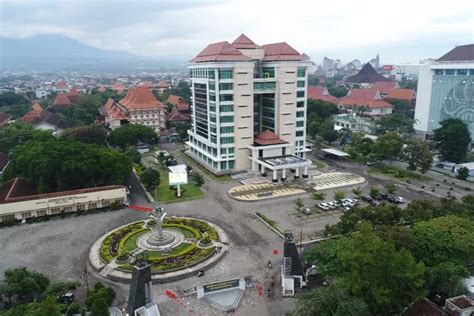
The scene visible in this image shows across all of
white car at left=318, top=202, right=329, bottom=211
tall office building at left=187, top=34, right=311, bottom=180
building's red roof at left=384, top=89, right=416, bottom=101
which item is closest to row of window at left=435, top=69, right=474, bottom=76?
tall office building at left=187, top=34, right=311, bottom=180

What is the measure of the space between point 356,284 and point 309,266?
6180mm

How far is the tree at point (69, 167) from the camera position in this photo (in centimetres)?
3422

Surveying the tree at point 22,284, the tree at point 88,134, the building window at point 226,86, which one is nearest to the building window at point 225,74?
the building window at point 226,86

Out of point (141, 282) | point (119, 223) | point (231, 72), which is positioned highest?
point (231, 72)

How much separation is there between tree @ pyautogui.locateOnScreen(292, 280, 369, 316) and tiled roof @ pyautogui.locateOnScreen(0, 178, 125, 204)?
22508mm

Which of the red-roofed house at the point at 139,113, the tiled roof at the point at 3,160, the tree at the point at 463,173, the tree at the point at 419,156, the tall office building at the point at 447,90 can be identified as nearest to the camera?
the tree at the point at 463,173

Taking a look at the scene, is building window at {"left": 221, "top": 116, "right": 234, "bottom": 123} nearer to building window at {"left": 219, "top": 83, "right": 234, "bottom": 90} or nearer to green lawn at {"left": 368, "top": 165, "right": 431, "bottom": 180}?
building window at {"left": 219, "top": 83, "right": 234, "bottom": 90}

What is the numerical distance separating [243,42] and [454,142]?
28.5m

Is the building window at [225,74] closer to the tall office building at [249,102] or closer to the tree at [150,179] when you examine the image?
the tall office building at [249,102]

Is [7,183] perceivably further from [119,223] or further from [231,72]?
[231,72]

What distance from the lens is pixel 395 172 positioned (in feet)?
142

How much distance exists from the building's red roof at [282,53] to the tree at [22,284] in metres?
33.5

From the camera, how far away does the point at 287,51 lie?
4400 cm

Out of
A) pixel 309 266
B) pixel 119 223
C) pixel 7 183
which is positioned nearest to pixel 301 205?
pixel 309 266
